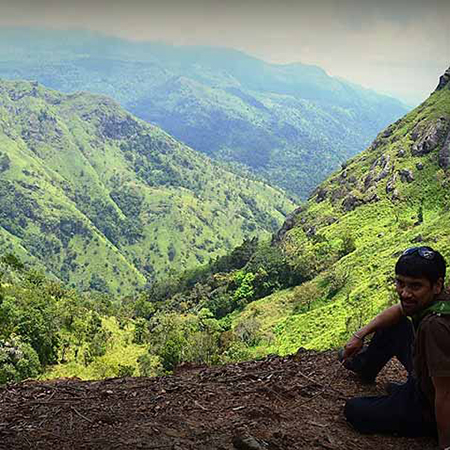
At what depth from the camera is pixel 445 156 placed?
205 ft

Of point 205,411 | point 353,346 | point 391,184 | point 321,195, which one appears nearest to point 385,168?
point 391,184

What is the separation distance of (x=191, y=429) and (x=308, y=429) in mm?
1272

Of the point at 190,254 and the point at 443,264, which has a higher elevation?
the point at 443,264

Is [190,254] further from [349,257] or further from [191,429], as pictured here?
[191,429]

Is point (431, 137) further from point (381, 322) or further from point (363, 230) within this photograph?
point (381, 322)

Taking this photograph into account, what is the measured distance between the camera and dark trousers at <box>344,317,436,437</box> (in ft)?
15.0

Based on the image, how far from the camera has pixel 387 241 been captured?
175ft

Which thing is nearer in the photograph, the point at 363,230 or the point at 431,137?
the point at 363,230

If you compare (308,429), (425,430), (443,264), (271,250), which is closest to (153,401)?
(308,429)

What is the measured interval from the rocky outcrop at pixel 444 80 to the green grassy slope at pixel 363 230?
21cm

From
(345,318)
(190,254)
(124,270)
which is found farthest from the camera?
(190,254)

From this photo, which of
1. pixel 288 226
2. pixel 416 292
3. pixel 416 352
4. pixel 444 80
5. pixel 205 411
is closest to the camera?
pixel 416 352

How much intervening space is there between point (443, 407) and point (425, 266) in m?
1.15

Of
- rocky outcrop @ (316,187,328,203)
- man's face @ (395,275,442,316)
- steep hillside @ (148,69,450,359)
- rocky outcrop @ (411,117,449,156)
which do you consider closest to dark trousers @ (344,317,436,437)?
man's face @ (395,275,442,316)
